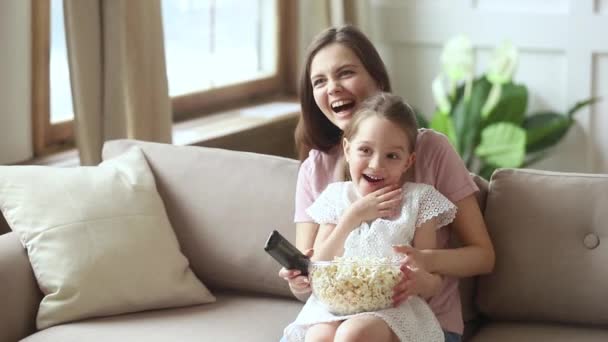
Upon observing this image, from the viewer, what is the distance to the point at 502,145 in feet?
13.5

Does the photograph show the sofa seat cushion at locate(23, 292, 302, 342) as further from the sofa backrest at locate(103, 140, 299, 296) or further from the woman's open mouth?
the woman's open mouth

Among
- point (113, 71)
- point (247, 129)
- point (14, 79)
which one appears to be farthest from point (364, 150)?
point (247, 129)

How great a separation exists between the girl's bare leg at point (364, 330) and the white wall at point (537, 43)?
2.62 meters

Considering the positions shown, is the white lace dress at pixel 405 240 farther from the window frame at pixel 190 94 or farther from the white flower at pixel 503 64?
the white flower at pixel 503 64

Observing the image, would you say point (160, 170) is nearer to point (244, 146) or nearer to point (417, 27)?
point (244, 146)

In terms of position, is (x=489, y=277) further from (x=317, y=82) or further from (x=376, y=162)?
(x=317, y=82)

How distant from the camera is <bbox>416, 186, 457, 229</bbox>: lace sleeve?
1986 millimetres

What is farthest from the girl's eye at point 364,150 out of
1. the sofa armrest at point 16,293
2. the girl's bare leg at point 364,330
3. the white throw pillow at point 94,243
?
the sofa armrest at point 16,293

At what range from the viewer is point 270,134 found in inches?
152

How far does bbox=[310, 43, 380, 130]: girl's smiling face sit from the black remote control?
358 mm

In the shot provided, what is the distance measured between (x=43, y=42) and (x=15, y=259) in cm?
105

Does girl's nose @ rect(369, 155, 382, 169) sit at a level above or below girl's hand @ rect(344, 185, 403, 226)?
above

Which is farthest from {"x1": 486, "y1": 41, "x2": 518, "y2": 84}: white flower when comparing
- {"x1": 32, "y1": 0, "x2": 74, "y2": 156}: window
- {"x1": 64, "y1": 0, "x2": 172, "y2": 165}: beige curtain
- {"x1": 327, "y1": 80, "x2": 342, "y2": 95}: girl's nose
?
{"x1": 327, "y1": 80, "x2": 342, "y2": 95}: girl's nose

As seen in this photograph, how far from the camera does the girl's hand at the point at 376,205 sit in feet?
6.46
